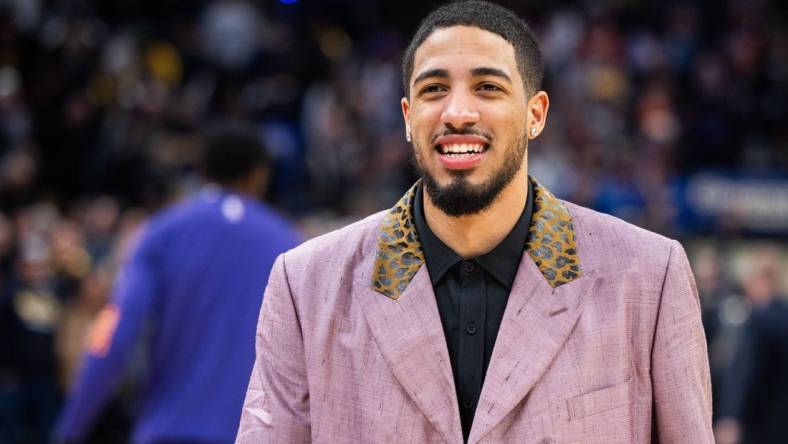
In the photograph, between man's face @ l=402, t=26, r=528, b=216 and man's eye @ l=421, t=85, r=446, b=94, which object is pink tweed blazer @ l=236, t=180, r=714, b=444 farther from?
man's eye @ l=421, t=85, r=446, b=94

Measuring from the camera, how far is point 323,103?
15.2m

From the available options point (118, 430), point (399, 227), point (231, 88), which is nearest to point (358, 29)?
point (231, 88)

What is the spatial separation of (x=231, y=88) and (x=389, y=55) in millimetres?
2346

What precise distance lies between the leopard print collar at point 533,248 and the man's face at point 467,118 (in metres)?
0.15

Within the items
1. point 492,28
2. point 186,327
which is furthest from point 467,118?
point 186,327

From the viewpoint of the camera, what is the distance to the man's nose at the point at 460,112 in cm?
306

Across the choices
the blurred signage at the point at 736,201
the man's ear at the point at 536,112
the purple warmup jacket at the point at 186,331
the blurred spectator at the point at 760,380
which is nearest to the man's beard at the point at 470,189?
the man's ear at the point at 536,112

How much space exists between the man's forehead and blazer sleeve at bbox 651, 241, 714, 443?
0.60m

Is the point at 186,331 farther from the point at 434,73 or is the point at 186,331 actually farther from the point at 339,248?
the point at 434,73

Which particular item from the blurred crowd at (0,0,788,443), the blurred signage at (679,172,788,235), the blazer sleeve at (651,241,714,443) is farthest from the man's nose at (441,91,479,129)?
the blurred signage at (679,172,788,235)

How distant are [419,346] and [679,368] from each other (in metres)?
0.57

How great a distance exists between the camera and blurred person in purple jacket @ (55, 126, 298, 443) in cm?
573

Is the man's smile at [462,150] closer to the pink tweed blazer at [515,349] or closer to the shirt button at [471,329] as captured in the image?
the pink tweed blazer at [515,349]

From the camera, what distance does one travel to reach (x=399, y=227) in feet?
10.8
